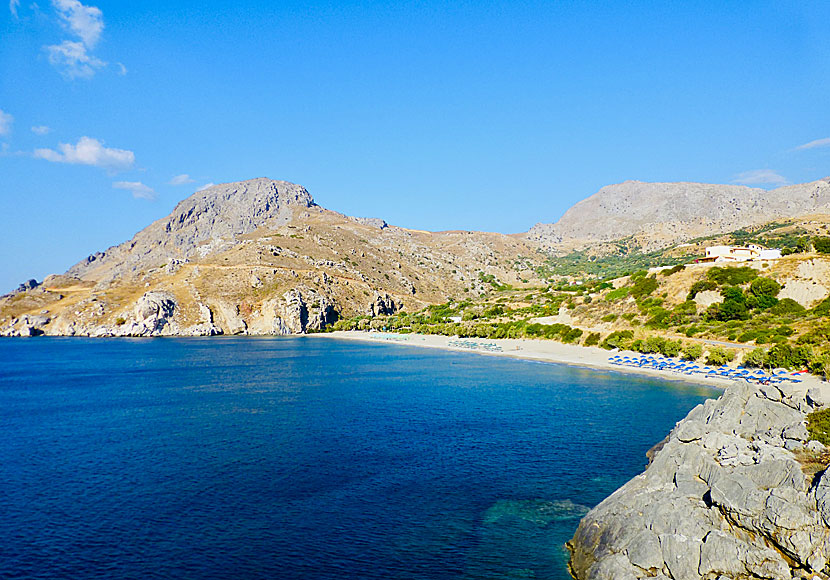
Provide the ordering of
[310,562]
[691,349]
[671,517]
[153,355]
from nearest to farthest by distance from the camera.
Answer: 1. [671,517]
2. [310,562]
3. [691,349]
4. [153,355]

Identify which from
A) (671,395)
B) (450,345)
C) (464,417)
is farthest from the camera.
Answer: (450,345)

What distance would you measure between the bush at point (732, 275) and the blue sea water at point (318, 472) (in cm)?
3281

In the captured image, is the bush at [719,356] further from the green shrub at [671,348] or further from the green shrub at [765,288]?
the green shrub at [765,288]

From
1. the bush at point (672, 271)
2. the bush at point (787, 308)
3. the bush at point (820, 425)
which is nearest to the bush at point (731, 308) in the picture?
the bush at point (787, 308)

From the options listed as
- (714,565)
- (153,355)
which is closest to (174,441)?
(714,565)

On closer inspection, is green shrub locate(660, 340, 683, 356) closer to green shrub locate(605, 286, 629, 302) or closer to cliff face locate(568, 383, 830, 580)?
green shrub locate(605, 286, 629, 302)

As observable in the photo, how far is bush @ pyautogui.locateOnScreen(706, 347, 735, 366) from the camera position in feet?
185

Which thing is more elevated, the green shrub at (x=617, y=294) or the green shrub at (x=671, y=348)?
the green shrub at (x=617, y=294)

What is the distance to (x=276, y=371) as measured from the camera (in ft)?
236

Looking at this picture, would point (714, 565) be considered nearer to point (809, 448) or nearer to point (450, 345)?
point (809, 448)

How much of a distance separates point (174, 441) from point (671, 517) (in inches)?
1247

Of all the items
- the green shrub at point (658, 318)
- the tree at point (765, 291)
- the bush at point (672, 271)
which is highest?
the bush at point (672, 271)

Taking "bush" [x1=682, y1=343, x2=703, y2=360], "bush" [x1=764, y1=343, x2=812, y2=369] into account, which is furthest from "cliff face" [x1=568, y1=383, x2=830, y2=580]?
"bush" [x1=682, y1=343, x2=703, y2=360]

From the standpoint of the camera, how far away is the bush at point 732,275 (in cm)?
7688
